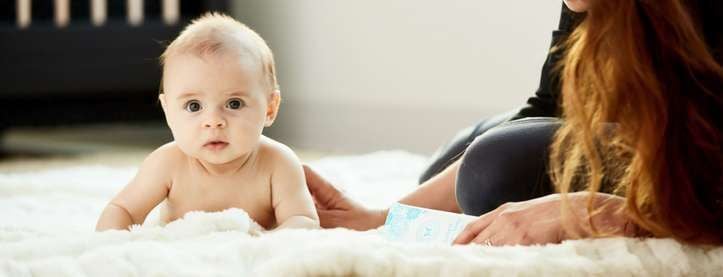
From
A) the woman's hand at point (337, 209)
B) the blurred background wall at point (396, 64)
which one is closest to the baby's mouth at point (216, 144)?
the woman's hand at point (337, 209)

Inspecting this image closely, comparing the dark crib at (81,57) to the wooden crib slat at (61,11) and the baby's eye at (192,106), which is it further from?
the baby's eye at (192,106)

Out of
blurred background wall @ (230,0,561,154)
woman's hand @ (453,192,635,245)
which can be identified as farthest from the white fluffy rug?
blurred background wall @ (230,0,561,154)

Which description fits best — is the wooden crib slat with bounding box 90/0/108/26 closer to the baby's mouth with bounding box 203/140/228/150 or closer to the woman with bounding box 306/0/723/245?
the baby's mouth with bounding box 203/140/228/150

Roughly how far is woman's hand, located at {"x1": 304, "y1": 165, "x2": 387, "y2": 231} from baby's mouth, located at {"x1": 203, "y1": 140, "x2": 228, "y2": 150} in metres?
0.21

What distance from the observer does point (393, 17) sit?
3.14m

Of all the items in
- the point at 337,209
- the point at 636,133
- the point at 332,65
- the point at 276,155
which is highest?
the point at 636,133

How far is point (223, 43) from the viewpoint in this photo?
1480 millimetres

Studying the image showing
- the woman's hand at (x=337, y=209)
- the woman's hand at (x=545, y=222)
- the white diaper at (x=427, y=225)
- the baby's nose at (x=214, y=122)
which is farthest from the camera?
the woman's hand at (x=337, y=209)

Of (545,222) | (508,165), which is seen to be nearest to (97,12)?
(508,165)

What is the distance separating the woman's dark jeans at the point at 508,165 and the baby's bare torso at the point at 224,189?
0.25 meters

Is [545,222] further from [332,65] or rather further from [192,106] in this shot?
[332,65]

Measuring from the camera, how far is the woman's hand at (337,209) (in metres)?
1.63

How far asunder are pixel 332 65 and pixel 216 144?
1.87m

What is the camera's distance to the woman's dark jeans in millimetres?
1372
